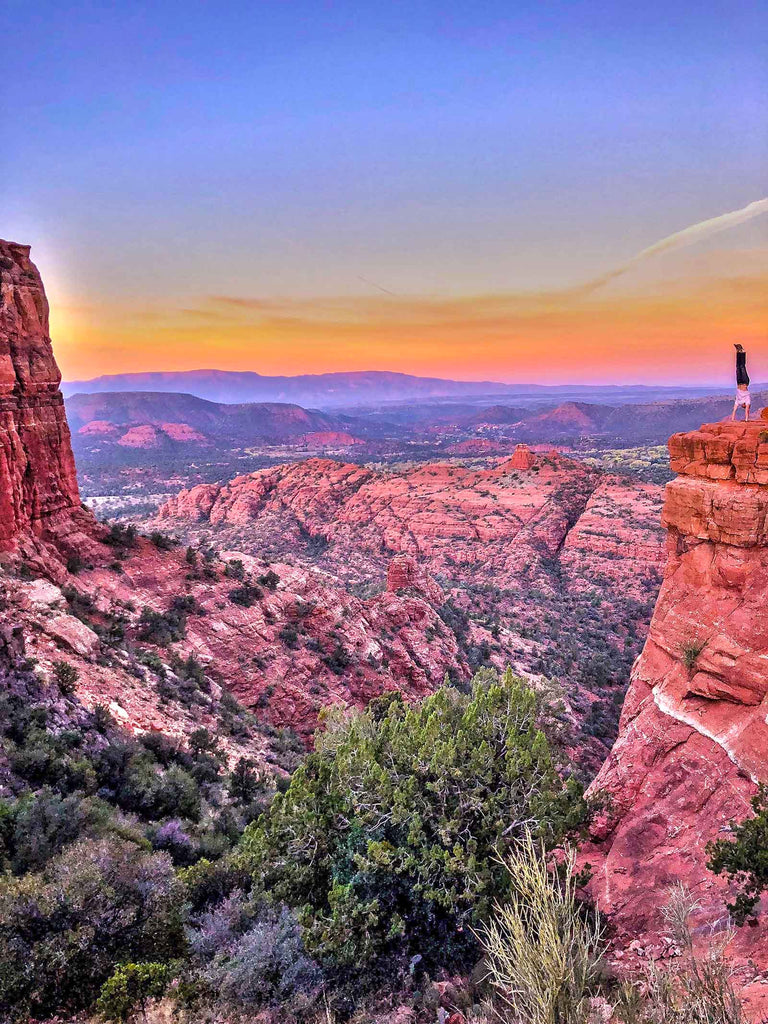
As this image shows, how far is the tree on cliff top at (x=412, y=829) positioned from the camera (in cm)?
760

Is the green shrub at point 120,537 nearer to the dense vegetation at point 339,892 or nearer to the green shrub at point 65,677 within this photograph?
the green shrub at point 65,677

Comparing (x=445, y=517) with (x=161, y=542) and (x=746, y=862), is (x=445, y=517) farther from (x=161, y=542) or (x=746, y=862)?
(x=746, y=862)

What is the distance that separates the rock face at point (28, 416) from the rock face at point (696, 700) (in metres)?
21.0

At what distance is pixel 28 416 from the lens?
20.9 m

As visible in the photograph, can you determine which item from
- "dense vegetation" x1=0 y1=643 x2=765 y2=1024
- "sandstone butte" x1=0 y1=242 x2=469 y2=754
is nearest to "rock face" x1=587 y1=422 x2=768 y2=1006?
"dense vegetation" x1=0 y1=643 x2=765 y2=1024

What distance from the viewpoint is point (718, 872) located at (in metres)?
7.43

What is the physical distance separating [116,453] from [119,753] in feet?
598

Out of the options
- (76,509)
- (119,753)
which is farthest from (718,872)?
(76,509)

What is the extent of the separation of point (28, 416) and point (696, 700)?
24.5 meters

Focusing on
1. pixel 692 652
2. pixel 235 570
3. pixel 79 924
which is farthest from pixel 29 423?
pixel 692 652

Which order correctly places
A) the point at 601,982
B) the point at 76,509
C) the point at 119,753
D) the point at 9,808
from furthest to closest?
the point at 76,509 → the point at 119,753 → the point at 9,808 → the point at 601,982

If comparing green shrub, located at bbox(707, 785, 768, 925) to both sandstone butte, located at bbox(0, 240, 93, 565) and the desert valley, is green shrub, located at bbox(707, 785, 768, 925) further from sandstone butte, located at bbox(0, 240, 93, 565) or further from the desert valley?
sandstone butte, located at bbox(0, 240, 93, 565)

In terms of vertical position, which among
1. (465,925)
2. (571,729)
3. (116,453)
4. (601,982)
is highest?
(116,453)

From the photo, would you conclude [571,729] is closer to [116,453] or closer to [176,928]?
[176,928]
